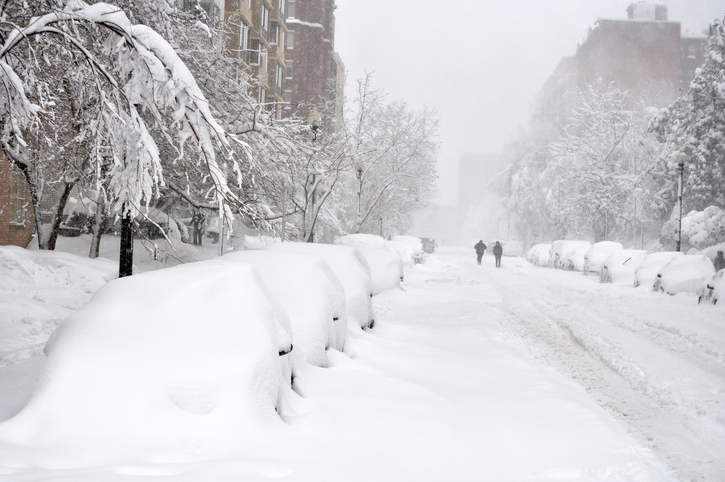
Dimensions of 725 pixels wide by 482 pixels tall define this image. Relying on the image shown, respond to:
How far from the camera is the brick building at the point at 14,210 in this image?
56.6 feet

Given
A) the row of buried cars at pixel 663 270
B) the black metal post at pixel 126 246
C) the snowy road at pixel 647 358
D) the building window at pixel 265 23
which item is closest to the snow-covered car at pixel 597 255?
the row of buried cars at pixel 663 270

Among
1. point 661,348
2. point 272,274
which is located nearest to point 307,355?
point 272,274

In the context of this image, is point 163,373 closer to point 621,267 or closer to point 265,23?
point 621,267

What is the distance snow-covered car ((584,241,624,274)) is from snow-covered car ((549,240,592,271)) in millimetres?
2138

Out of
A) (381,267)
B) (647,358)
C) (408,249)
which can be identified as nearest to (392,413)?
(647,358)

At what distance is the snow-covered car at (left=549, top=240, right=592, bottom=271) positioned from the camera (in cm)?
3032

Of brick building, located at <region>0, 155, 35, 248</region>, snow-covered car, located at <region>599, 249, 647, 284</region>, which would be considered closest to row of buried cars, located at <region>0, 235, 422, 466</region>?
brick building, located at <region>0, 155, 35, 248</region>

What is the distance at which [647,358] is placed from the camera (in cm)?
794

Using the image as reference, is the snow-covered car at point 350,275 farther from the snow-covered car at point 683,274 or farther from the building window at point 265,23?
the building window at point 265,23

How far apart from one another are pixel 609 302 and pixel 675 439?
412 inches

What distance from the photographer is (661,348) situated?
341 inches

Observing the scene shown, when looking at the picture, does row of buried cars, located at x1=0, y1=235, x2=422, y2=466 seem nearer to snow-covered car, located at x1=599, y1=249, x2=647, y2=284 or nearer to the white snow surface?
the white snow surface

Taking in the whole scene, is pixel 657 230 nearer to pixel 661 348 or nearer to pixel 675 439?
pixel 661 348

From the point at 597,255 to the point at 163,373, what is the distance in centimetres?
2577
